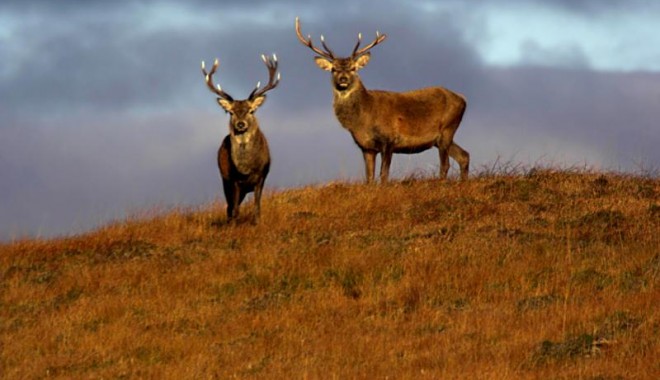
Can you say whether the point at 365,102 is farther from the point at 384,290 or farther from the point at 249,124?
the point at 384,290

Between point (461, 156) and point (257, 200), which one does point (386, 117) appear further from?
point (257, 200)

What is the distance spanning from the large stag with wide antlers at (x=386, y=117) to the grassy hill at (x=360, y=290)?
1.73 m

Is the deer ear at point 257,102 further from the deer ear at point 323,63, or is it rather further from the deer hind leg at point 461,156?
the deer hind leg at point 461,156

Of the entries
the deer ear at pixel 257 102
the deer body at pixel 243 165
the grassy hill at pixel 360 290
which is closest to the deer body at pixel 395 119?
the grassy hill at pixel 360 290

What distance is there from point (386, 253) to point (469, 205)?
154 inches

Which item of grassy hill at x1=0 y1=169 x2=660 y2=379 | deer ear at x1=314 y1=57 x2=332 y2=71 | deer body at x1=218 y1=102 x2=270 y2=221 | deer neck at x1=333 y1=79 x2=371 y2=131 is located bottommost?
grassy hill at x1=0 y1=169 x2=660 y2=379

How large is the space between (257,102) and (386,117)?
4.30 meters

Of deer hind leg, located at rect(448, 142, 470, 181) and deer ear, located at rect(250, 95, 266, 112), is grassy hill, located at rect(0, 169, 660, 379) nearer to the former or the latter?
deer ear, located at rect(250, 95, 266, 112)

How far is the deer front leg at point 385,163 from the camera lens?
2041cm

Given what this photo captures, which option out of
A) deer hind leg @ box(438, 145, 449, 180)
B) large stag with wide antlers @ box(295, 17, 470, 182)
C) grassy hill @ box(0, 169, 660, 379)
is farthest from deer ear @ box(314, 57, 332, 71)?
grassy hill @ box(0, 169, 660, 379)

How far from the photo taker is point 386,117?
21172 millimetres

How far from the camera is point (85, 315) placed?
12891 mm

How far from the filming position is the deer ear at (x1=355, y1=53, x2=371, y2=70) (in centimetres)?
2145

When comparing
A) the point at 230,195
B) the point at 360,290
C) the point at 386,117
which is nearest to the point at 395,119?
the point at 386,117
